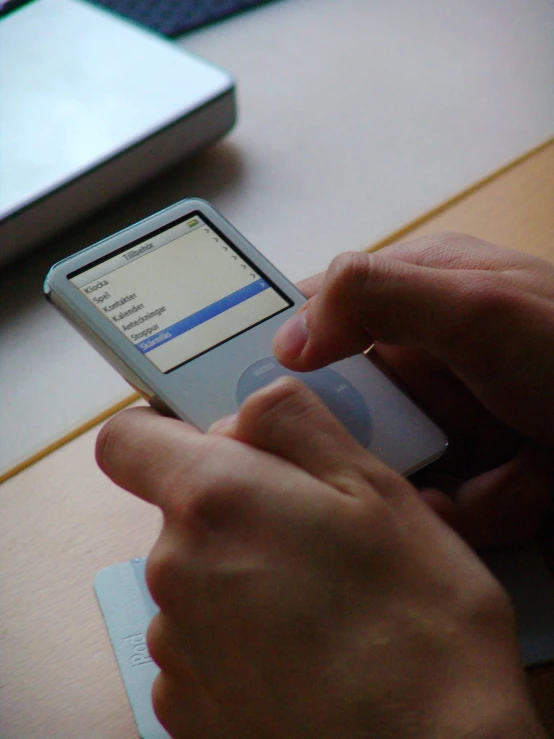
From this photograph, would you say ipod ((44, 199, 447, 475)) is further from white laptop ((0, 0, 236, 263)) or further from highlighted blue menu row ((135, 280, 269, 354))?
white laptop ((0, 0, 236, 263))

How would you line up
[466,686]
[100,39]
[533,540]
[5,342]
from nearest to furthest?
Answer: [466,686]
[533,540]
[5,342]
[100,39]

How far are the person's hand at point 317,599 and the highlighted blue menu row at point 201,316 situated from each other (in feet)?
0.42

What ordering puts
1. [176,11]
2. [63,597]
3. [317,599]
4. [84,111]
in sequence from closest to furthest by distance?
[317,599], [63,597], [84,111], [176,11]

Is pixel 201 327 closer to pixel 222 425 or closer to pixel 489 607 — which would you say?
pixel 222 425

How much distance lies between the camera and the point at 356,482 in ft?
1.10

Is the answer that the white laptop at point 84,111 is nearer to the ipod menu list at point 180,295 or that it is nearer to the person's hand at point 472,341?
the ipod menu list at point 180,295

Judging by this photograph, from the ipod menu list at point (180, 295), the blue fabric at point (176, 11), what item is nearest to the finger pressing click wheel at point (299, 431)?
the ipod menu list at point (180, 295)

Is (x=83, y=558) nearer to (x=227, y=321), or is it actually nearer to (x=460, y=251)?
(x=227, y=321)

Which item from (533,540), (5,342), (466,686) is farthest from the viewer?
(5,342)

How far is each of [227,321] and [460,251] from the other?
0.15 metres

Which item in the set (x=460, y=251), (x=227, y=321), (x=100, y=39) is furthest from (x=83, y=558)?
(x=100, y=39)

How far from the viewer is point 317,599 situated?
32 cm

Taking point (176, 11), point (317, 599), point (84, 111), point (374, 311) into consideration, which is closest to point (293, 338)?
point (374, 311)

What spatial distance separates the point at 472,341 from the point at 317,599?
0.17m
